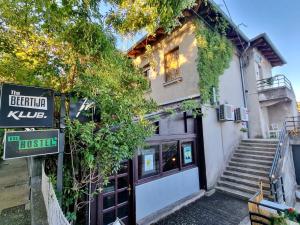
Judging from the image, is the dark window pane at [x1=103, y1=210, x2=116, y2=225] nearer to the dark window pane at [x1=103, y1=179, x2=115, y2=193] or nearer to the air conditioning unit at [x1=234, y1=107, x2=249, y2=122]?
the dark window pane at [x1=103, y1=179, x2=115, y2=193]

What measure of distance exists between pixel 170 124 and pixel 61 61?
3.89 metres

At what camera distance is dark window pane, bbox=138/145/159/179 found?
502 cm

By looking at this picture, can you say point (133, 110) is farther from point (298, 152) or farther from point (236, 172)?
point (298, 152)

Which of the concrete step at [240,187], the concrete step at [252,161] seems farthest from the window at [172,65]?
the concrete step at [240,187]

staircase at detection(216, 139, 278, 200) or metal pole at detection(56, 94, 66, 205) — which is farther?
staircase at detection(216, 139, 278, 200)

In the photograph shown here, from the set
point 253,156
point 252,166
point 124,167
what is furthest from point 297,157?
point 124,167

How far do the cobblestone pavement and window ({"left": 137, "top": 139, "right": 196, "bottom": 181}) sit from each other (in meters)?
1.22

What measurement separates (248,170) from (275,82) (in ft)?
20.4

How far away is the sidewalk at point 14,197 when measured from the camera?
11.5ft

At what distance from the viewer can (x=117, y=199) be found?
14.4 feet

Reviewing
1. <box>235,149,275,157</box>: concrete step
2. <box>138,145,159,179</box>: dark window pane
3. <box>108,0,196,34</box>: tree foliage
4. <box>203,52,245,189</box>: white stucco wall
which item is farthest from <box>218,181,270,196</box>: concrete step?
<box>108,0,196,34</box>: tree foliage

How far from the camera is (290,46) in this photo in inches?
457

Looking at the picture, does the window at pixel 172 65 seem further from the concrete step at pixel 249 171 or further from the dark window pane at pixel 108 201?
the dark window pane at pixel 108 201

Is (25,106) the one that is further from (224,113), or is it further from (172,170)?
(224,113)
